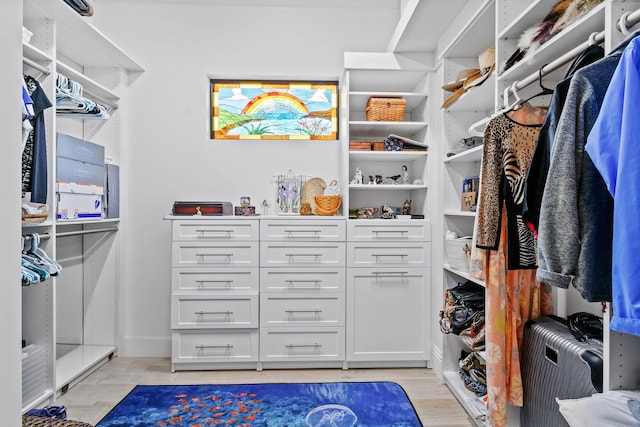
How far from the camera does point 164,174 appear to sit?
331 cm

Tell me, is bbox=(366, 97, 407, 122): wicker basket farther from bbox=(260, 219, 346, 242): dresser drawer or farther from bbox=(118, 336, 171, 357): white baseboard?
bbox=(118, 336, 171, 357): white baseboard

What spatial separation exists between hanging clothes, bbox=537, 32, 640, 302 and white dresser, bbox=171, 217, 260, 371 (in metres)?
2.07

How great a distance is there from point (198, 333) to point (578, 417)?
7.79 ft

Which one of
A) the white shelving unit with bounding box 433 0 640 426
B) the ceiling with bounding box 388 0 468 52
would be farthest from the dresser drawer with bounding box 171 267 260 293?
the ceiling with bounding box 388 0 468 52

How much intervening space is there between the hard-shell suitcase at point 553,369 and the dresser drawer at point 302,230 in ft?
4.83

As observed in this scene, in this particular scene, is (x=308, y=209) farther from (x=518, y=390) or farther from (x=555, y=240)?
(x=555, y=240)

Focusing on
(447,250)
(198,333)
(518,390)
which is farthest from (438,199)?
(198,333)

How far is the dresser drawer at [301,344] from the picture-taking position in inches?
115

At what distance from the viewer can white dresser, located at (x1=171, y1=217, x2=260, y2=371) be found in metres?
2.88

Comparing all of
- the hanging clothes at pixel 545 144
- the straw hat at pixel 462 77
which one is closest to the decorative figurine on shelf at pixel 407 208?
the straw hat at pixel 462 77

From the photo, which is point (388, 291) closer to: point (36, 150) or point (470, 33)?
point (470, 33)

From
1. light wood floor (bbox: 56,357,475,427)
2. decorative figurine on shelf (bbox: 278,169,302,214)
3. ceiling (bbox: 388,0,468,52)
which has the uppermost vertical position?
ceiling (bbox: 388,0,468,52)

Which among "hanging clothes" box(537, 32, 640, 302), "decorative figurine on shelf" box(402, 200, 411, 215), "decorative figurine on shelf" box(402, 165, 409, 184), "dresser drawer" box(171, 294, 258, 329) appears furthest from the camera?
"decorative figurine on shelf" box(402, 165, 409, 184)

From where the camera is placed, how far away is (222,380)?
277cm
